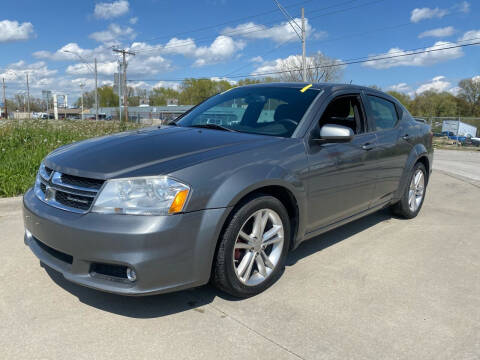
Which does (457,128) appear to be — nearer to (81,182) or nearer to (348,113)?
(348,113)

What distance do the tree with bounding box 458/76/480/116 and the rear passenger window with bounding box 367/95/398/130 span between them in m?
75.2

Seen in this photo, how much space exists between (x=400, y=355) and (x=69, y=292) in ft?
7.44

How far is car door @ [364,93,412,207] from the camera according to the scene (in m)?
4.23

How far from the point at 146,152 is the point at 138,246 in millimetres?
729

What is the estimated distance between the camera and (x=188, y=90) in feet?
304

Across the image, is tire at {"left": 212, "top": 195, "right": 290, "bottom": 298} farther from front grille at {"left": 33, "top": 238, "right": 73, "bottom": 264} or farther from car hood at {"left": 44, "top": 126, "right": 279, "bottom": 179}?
front grille at {"left": 33, "top": 238, "right": 73, "bottom": 264}

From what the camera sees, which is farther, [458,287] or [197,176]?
[458,287]

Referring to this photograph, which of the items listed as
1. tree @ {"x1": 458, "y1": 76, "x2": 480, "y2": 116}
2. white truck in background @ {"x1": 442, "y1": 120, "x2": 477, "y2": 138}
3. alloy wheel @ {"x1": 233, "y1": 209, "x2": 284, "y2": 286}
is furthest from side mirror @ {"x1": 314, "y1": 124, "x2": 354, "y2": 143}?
tree @ {"x1": 458, "y1": 76, "x2": 480, "y2": 116}

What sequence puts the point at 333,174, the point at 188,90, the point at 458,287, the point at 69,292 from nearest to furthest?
the point at 69,292 < the point at 458,287 < the point at 333,174 < the point at 188,90

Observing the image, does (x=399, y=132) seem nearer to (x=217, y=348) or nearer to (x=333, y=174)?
(x=333, y=174)

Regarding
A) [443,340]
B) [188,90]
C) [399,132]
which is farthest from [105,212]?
[188,90]

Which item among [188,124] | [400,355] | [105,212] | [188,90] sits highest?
[188,90]

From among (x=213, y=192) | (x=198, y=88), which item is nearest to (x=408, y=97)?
(x=198, y=88)

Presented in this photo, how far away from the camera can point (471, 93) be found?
7081 centimetres
